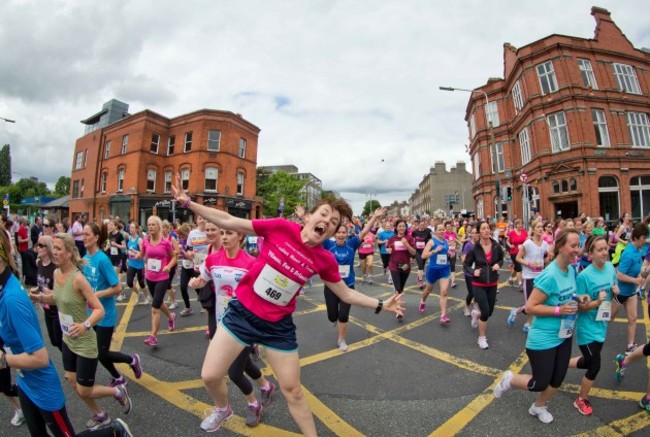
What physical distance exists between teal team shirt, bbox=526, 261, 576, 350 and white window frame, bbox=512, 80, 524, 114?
29229 mm

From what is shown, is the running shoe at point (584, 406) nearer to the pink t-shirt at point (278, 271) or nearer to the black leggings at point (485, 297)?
the black leggings at point (485, 297)

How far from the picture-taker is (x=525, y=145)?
90.6 ft

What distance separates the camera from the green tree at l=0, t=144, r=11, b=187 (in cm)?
8500

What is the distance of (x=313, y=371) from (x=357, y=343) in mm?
1245

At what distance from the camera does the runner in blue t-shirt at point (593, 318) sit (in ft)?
11.0

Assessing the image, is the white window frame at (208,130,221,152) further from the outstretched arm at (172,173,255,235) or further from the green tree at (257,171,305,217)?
the outstretched arm at (172,173,255,235)

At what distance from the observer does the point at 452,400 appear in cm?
368

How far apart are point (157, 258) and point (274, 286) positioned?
4.22 meters

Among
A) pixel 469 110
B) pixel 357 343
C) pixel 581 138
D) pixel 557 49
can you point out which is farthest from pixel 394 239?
pixel 469 110

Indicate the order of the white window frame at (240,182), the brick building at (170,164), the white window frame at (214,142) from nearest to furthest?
the brick building at (170,164) → the white window frame at (214,142) → the white window frame at (240,182)

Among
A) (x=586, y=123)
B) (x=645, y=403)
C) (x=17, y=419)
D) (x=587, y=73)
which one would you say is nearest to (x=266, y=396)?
(x=17, y=419)

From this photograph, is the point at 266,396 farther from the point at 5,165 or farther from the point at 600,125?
the point at 5,165

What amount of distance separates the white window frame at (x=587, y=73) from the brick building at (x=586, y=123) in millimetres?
63

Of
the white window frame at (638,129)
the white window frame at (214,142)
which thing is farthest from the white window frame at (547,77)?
the white window frame at (214,142)
